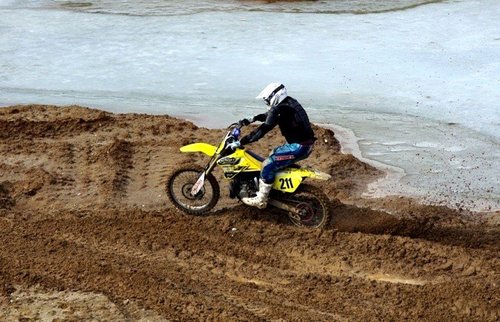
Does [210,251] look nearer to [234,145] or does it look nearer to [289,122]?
[234,145]

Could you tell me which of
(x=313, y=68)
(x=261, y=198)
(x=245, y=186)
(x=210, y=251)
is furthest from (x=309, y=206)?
(x=313, y=68)

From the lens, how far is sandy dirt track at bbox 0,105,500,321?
6.89 meters

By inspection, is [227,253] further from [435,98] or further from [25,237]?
[435,98]

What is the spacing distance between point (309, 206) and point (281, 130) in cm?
94

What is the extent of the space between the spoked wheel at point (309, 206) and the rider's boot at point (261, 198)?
23cm

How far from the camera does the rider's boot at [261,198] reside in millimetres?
8578

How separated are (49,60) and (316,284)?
398 inches

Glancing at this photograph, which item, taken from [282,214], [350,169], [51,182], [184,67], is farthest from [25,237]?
[184,67]

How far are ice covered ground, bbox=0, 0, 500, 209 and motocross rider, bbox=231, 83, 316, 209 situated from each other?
1.74m

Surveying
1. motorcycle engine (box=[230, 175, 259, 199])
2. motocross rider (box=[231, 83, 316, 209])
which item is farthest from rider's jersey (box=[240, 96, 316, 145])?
motorcycle engine (box=[230, 175, 259, 199])

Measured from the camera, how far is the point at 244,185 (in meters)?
8.82

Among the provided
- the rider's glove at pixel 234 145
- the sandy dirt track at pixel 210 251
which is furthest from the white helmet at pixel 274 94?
the sandy dirt track at pixel 210 251

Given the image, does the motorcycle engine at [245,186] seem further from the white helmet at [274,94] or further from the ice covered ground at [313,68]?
the ice covered ground at [313,68]

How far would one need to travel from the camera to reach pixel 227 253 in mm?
8078
